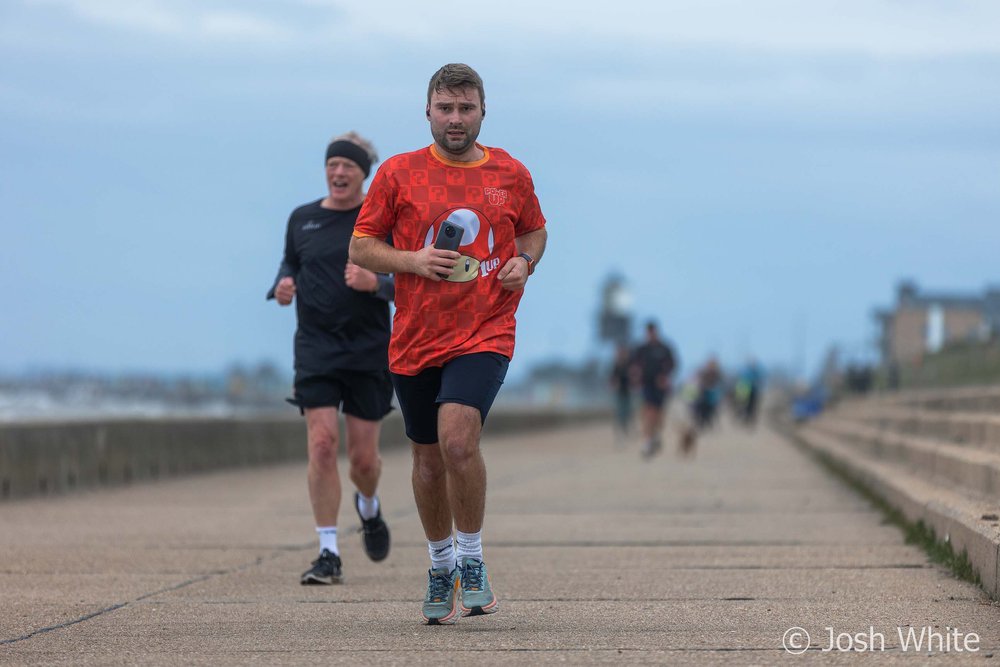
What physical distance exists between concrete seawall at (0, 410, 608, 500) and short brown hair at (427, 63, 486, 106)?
27.6 feet

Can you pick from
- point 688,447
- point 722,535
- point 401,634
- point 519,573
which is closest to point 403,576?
point 519,573

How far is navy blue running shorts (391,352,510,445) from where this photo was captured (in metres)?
6.33

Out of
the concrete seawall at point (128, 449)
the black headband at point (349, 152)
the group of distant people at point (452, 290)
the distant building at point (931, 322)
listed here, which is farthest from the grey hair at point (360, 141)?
the distant building at point (931, 322)

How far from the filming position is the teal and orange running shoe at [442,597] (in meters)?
6.59

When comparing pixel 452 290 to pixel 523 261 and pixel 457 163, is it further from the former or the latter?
pixel 457 163

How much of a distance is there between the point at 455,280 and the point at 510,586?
2148mm

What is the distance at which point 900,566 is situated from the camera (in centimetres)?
862

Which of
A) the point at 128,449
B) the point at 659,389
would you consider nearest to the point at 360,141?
the point at 128,449

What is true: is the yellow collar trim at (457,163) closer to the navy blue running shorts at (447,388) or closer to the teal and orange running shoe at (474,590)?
the navy blue running shorts at (447,388)

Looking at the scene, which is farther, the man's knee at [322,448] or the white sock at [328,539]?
the man's knee at [322,448]

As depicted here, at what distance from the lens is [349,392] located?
8594 millimetres

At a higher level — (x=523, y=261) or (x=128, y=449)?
(x=523, y=261)

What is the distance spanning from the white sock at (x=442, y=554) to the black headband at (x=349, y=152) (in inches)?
96.7

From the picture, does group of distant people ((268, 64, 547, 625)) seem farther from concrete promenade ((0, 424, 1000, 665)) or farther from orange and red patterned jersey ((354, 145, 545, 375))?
concrete promenade ((0, 424, 1000, 665))
